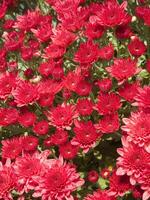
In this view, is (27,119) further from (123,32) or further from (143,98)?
(123,32)

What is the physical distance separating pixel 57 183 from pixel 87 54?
0.90 meters

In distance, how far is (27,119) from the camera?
10.0ft

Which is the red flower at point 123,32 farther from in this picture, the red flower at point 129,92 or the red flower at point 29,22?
the red flower at point 29,22

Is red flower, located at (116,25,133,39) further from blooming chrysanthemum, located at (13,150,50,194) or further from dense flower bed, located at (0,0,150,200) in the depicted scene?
blooming chrysanthemum, located at (13,150,50,194)

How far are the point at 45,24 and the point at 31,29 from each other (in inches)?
5.1

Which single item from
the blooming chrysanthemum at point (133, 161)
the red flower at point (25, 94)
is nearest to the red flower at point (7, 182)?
the red flower at point (25, 94)

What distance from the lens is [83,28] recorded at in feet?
11.8

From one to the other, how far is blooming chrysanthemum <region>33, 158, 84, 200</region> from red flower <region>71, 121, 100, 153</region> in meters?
0.20

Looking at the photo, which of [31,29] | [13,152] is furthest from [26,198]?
[31,29]

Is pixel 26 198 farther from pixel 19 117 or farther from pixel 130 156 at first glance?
pixel 130 156

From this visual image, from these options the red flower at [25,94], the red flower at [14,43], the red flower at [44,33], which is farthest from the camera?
the red flower at [14,43]

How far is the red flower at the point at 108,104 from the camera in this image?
2.85m

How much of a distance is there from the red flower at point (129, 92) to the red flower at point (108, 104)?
4cm

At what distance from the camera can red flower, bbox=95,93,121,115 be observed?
2850 mm
